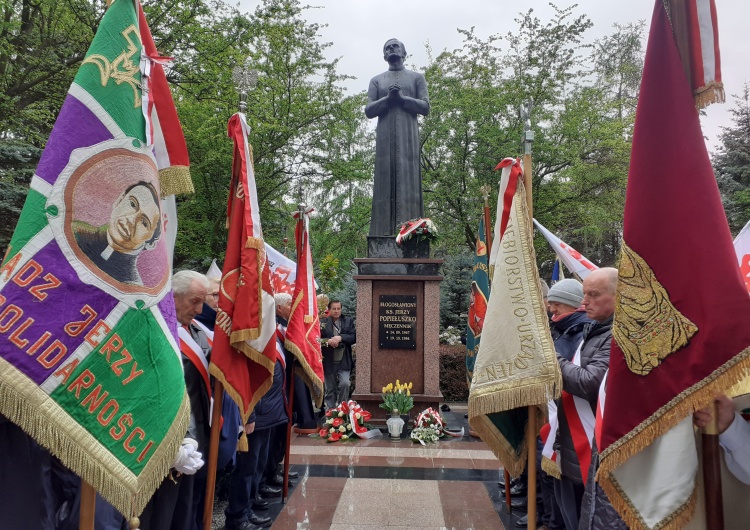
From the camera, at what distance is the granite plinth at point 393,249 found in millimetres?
8906

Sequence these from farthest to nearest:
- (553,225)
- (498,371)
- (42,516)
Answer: (553,225), (498,371), (42,516)

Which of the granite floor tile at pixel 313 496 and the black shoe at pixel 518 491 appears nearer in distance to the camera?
the granite floor tile at pixel 313 496

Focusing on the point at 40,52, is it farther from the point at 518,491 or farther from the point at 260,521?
the point at 518,491

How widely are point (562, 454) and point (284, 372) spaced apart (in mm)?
2652

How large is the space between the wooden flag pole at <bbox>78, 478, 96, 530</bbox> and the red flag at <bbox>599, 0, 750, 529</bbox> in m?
1.96

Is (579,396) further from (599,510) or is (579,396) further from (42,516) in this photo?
(42,516)

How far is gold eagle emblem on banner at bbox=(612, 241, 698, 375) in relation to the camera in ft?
6.47

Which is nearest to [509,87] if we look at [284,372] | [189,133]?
[189,133]

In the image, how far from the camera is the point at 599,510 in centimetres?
249

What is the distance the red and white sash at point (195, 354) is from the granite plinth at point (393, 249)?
19.0ft

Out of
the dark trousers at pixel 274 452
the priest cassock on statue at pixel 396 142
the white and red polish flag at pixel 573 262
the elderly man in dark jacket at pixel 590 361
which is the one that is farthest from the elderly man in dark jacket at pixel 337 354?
the elderly man in dark jacket at pixel 590 361

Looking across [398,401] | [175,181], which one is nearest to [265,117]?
[398,401]

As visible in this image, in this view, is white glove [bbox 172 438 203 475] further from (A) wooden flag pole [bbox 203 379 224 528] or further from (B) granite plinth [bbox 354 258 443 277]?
(B) granite plinth [bbox 354 258 443 277]

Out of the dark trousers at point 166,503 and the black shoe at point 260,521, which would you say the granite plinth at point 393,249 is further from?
the dark trousers at point 166,503
